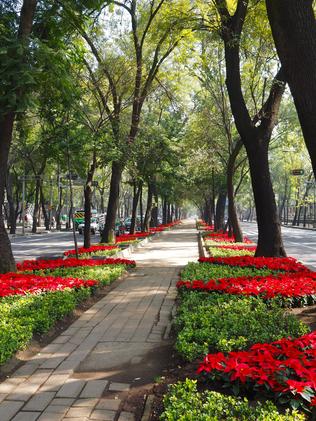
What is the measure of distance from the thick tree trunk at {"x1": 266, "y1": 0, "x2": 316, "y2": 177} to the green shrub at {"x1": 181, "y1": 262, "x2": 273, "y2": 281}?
4.25m

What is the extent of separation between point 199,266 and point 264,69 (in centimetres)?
909

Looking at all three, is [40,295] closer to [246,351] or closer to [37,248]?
[246,351]

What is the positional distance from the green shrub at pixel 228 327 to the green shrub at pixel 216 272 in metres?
2.70

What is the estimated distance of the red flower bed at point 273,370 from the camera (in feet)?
10.9

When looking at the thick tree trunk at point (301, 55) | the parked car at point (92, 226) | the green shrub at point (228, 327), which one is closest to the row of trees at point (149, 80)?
the thick tree trunk at point (301, 55)

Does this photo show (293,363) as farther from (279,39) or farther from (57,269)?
(57,269)

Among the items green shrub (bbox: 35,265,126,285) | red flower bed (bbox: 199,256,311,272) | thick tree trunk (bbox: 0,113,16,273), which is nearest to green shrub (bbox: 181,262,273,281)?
red flower bed (bbox: 199,256,311,272)

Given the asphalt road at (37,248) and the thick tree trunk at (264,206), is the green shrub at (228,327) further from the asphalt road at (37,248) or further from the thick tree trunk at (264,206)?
the asphalt road at (37,248)

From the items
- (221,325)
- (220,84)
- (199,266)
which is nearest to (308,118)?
(221,325)

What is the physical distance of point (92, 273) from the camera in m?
9.84

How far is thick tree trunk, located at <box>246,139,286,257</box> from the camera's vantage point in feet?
41.0

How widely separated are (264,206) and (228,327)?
309 inches

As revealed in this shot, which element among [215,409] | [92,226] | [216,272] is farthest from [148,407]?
[92,226]

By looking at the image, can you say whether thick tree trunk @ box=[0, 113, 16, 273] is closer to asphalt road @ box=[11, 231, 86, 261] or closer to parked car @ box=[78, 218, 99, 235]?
asphalt road @ box=[11, 231, 86, 261]
